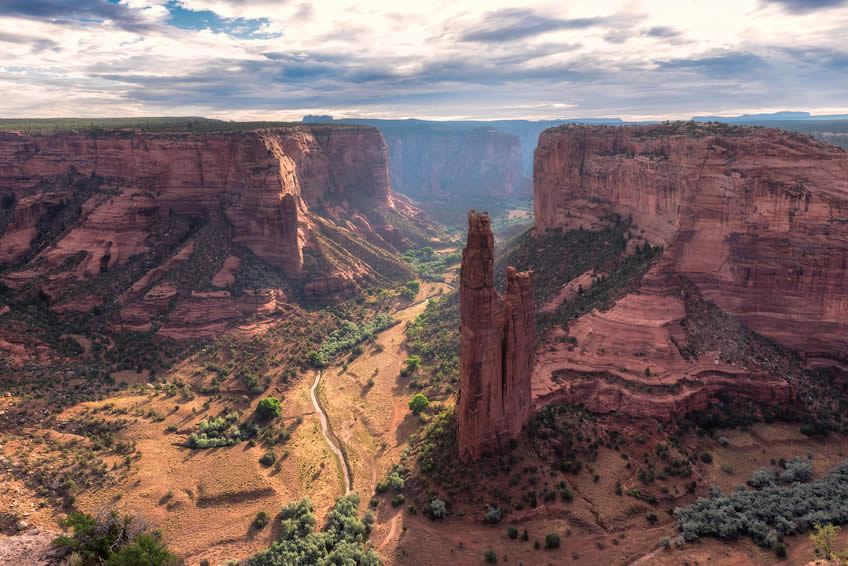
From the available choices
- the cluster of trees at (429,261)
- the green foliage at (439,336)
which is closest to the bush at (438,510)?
the green foliage at (439,336)

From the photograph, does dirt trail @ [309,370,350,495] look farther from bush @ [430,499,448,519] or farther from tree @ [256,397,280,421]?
bush @ [430,499,448,519]

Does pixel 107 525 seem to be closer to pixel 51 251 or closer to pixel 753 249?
pixel 51 251

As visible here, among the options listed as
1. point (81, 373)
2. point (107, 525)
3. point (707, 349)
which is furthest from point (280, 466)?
point (707, 349)

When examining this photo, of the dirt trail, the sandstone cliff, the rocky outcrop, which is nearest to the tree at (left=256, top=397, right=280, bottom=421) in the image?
the dirt trail

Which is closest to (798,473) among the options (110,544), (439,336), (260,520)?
(260,520)

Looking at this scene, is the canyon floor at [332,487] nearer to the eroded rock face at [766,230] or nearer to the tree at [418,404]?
the tree at [418,404]
